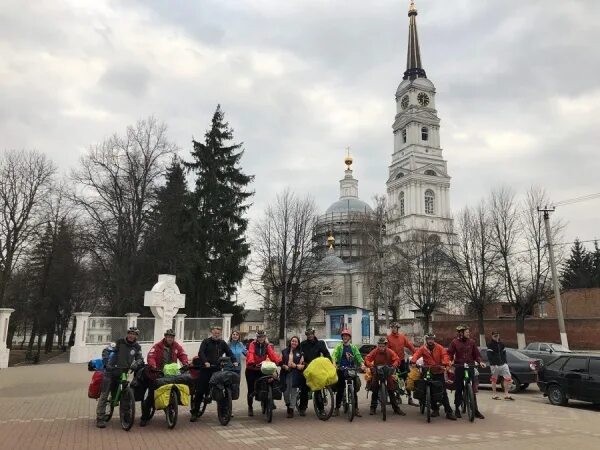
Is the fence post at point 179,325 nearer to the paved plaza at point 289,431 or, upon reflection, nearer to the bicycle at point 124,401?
the paved plaza at point 289,431

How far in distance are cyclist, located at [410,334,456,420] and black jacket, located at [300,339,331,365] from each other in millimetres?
1830

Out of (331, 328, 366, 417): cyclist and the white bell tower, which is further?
the white bell tower

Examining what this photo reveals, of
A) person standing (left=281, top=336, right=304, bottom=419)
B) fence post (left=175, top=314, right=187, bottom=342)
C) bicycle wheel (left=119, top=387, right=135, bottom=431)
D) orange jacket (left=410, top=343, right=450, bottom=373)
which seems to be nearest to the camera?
bicycle wheel (left=119, top=387, right=135, bottom=431)

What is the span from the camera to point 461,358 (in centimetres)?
1053

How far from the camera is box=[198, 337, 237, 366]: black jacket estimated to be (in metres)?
9.38

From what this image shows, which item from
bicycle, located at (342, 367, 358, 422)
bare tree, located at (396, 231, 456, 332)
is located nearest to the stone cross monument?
bicycle, located at (342, 367, 358, 422)

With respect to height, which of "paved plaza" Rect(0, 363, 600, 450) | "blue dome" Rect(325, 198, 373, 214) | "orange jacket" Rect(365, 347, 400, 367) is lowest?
"paved plaza" Rect(0, 363, 600, 450)

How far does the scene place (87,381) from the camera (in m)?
16.5

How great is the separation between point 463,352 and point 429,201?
6698 cm

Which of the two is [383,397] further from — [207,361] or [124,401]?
[124,401]

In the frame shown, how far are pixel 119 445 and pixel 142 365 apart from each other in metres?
1.69

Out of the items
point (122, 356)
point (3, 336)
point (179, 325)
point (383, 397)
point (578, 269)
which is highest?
point (578, 269)

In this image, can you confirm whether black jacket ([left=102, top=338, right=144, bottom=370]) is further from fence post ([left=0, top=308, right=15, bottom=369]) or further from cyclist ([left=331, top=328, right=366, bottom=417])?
Result: fence post ([left=0, top=308, right=15, bottom=369])

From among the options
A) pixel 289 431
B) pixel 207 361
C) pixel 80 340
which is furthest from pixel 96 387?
pixel 80 340
